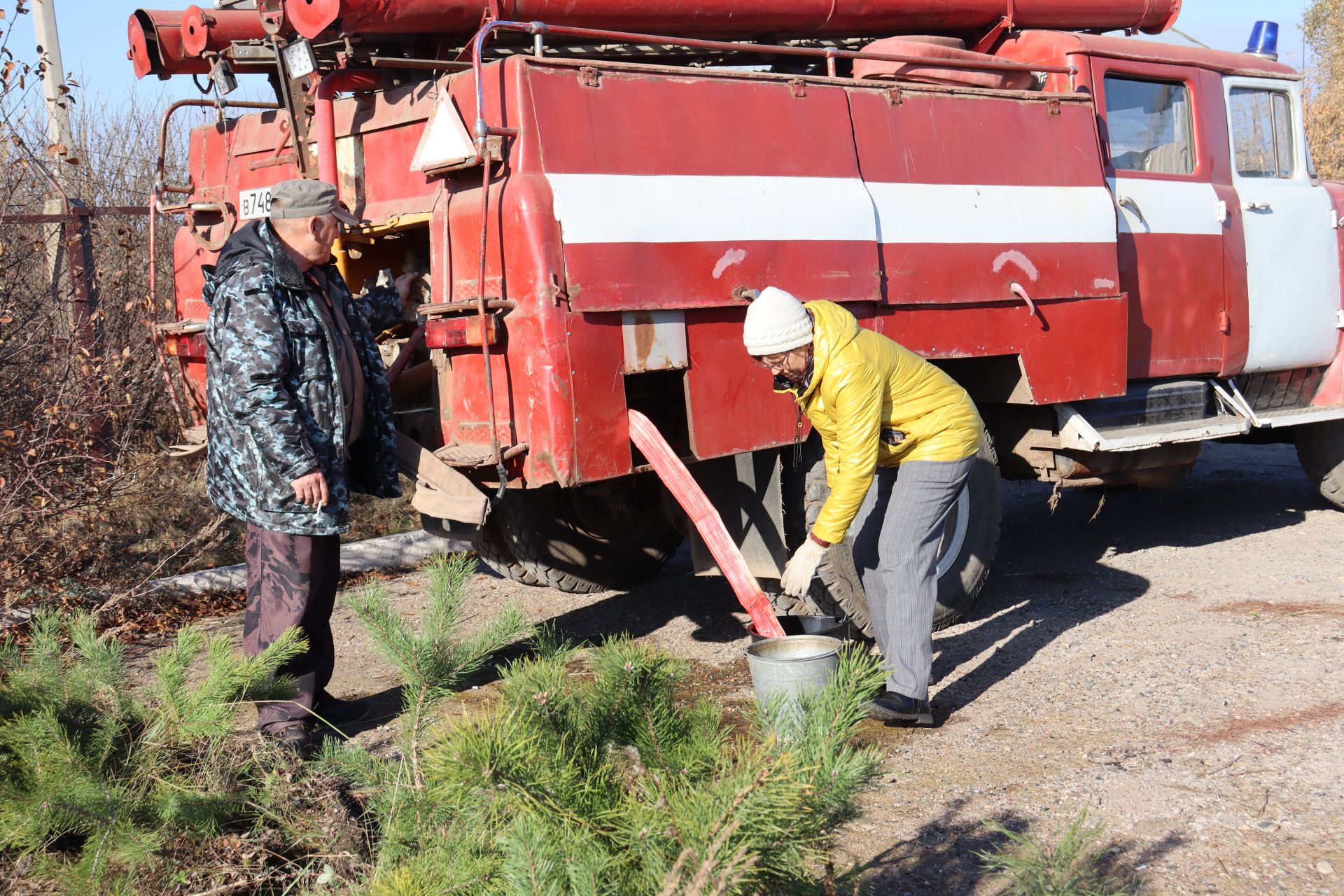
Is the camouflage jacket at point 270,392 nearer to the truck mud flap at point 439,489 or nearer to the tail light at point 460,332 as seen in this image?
the truck mud flap at point 439,489

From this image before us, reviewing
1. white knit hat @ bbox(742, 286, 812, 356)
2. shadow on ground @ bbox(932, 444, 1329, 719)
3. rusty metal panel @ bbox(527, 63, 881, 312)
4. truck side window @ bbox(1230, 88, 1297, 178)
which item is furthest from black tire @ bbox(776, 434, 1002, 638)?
truck side window @ bbox(1230, 88, 1297, 178)

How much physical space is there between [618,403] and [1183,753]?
2192mm

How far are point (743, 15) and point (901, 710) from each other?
3.05 meters

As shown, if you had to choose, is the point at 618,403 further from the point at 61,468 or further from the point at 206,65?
the point at 61,468

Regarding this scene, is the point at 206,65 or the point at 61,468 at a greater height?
the point at 206,65

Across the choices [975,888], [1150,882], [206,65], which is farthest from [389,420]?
[1150,882]

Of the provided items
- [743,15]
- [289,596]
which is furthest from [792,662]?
[743,15]

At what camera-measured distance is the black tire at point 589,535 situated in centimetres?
548

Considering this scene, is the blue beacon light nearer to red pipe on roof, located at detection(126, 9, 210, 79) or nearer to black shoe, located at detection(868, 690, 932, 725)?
black shoe, located at detection(868, 690, 932, 725)

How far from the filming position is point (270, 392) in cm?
385

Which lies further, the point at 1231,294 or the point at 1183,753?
the point at 1231,294

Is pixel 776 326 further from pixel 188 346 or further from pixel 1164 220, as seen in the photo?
pixel 1164 220

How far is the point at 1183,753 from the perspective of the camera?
3824 millimetres

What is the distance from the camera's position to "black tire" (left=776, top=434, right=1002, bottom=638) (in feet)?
16.1
